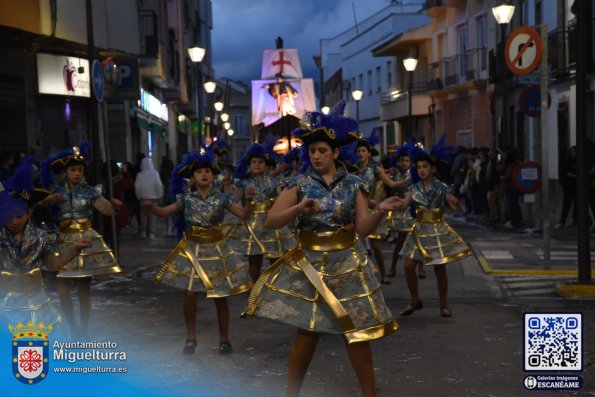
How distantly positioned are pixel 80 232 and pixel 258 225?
10.1ft

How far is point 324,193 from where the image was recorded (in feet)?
20.3

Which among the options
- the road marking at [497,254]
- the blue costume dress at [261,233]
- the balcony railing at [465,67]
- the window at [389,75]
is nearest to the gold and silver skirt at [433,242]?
the blue costume dress at [261,233]

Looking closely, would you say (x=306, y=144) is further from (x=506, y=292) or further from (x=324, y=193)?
(x=506, y=292)

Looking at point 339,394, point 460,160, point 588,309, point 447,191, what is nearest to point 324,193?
point 339,394

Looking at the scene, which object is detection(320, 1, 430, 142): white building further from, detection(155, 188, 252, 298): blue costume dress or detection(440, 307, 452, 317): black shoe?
detection(155, 188, 252, 298): blue costume dress

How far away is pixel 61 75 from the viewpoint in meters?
21.9

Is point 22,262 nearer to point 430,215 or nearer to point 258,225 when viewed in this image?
point 430,215

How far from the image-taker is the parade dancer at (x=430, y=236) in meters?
9.75

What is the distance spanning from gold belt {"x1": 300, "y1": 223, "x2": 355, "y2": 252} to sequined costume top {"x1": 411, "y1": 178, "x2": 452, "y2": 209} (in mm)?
3902

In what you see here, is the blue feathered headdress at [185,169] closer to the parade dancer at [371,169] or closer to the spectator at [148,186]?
the parade dancer at [371,169]

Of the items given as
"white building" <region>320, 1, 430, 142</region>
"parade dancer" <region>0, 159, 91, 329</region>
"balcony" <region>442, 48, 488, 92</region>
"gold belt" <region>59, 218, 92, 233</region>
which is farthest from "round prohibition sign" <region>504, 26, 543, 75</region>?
"white building" <region>320, 1, 430, 142</region>

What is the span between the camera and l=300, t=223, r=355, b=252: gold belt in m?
6.07

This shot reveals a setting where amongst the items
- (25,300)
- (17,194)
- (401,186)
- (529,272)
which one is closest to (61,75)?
(401,186)

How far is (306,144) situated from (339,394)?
5.75 feet
